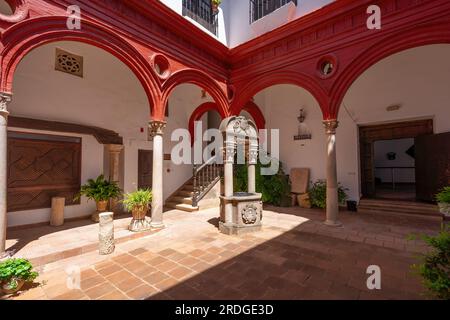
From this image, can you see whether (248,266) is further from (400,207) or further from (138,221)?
(400,207)

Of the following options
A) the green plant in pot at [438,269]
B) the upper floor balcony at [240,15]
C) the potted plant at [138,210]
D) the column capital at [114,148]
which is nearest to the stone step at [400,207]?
the green plant in pot at [438,269]

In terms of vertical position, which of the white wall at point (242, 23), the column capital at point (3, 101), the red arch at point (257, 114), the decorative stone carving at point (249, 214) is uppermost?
the white wall at point (242, 23)

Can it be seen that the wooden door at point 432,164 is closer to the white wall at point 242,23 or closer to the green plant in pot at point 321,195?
the green plant in pot at point 321,195

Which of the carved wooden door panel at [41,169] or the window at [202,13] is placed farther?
the window at [202,13]

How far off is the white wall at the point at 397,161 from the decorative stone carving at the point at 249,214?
12858 mm

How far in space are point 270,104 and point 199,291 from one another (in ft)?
29.5

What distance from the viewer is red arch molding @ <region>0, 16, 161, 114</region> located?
11.8 ft

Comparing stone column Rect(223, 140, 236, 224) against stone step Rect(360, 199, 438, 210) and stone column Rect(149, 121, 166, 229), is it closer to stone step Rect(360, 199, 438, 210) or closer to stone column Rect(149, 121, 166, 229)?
stone column Rect(149, 121, 166, 229)

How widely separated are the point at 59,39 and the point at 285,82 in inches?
233

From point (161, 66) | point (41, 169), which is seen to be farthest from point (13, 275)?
point (161, 66)

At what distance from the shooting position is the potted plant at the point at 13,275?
2.68 meters

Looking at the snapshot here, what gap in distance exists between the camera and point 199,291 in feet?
9.33
